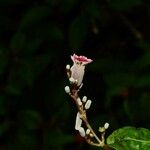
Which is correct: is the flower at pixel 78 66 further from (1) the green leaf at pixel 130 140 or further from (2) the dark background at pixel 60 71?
(2) the dark background at pixel 60 71

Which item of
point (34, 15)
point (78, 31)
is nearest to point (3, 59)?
point (34, 15)

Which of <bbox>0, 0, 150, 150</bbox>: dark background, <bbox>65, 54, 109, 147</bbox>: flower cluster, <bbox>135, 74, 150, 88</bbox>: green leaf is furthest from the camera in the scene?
<bbox>0, 0, 150, 150</bbox>: dark background

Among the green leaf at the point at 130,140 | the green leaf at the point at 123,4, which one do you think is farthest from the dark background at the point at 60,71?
the green leaf at the point at 130,140

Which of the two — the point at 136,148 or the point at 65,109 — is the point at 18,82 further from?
the point at 136,148

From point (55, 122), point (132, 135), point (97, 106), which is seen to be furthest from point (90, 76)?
point (132, 135)

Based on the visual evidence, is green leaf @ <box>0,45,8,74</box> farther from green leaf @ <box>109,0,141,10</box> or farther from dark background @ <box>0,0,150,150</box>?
green leaf @ <box>109,0,141,10</box>

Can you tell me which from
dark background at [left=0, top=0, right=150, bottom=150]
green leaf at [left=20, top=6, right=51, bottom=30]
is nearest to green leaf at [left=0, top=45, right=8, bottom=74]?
dark background at [left=0, top=0, right=150, bottom=150]

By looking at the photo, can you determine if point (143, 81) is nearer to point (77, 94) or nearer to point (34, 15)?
point (34, 15)
